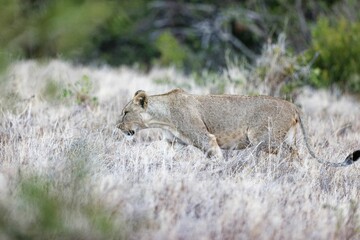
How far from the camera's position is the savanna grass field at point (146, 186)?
4.75 metres

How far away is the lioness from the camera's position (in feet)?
26.2

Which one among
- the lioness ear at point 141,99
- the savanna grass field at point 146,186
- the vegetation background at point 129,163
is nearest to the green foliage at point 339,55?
the vegetation background at point 129,163

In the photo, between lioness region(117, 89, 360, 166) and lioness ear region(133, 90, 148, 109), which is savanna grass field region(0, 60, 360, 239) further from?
lioness ear region(133, 90, 148, 109)

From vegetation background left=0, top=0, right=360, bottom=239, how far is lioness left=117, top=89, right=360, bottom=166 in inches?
9.3

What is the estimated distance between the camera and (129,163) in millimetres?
6984

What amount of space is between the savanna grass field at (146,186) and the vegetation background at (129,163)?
0.04ft

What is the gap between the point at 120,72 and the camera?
1616 cm

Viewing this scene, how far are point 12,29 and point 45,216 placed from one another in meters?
1.13

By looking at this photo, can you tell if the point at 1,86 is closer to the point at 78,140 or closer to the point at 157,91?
the point at 78,140

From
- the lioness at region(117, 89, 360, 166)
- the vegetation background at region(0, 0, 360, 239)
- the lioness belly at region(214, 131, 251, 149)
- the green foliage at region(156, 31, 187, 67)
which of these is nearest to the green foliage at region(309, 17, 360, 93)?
the vegetation background at region(0, 0, 360, 239)

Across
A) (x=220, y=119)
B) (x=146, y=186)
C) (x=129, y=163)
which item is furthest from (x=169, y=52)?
(x=146, y=186)

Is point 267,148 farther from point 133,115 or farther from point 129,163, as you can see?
point 129,163

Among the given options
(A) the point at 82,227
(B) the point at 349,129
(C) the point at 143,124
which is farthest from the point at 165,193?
(B) the point at 349,129

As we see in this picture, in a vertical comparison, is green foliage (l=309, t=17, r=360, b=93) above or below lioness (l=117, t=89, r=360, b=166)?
below
